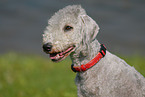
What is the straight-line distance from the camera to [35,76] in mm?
10141

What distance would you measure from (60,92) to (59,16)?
155 inches

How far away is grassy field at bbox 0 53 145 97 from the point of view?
25.7 ft

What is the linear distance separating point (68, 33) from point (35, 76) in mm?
6328

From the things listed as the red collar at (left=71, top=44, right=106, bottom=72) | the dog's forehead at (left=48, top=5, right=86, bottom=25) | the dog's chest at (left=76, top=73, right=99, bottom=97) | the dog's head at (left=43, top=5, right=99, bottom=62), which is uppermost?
the dog's forehead at (left=48, top=5, right=86, bottom=25)

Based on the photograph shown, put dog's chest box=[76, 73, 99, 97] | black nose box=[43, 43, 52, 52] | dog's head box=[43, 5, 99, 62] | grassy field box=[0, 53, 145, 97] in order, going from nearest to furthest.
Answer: black nose box=[43, 43, 52, 52] < dog's head box=[43, 5, 99, 62] < dog's chest box=[76, 73, 99, 97] < grassy field box=[0, 53, 145, 97]

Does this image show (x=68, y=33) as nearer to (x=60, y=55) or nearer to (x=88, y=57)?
(x=60, y=55)

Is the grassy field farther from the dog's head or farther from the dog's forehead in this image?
the dog's forehead

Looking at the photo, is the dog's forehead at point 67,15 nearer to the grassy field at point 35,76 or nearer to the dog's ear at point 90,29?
the dog's ear at point 90,29

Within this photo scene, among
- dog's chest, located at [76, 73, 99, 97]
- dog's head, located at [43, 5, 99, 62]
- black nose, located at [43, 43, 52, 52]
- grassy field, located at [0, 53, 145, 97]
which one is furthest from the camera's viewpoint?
grassy field, located at [0, 53, 145, 97]

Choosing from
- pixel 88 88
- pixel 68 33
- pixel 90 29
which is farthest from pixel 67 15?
pixel 88 88

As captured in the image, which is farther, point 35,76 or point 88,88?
point 35,76

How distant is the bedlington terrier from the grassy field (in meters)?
2.49

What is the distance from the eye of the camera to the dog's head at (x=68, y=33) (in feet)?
13.6

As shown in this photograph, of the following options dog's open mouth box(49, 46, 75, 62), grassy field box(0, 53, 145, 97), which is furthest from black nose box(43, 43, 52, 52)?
grassy field box(0, 53, 145, 97)
